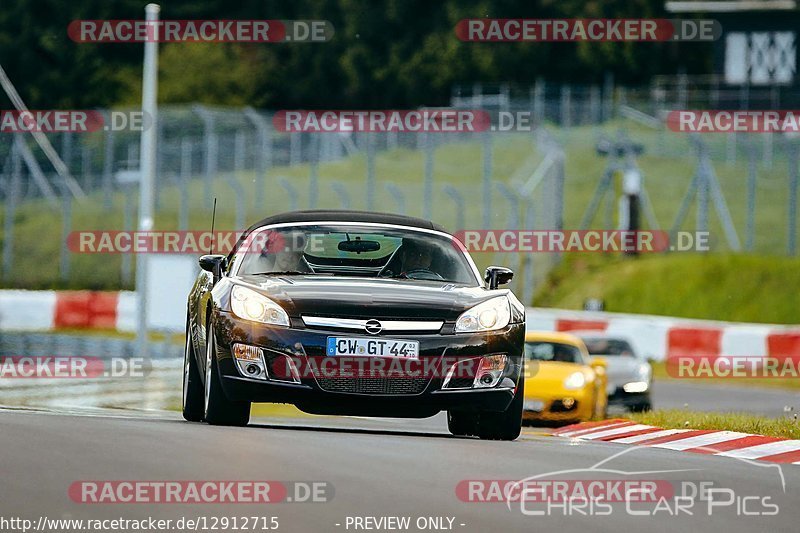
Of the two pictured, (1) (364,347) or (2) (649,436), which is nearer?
(1) (364,347)

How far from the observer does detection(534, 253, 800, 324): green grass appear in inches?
1394

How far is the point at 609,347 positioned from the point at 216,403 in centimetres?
1235

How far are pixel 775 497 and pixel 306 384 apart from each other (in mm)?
3050

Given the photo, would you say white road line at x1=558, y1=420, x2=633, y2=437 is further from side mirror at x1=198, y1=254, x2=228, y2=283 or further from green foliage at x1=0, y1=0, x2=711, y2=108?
green foliage at x1=0, y1=0, x2=711, y2=108

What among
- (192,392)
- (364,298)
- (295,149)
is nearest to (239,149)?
(295,149)

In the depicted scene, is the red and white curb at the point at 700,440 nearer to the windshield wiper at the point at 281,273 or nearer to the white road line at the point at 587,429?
the white road line at the point at 587,429

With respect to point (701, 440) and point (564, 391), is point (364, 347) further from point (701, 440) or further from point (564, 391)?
point (564, 391)

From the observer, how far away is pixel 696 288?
36312 mm

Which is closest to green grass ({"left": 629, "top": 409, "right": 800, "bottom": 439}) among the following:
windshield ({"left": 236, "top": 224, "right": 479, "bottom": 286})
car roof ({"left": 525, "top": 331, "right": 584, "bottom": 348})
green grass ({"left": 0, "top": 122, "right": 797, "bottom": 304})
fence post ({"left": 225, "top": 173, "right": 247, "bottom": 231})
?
windshield ({"left": 236, "top": 224, "right": 479, "bottom": 286})

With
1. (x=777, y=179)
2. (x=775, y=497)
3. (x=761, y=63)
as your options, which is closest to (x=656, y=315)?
(x=777, y=179)

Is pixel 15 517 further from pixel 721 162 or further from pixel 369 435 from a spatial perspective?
pixel 721 162

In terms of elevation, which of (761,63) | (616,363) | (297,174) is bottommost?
(616,363)

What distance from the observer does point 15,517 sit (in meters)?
7.32

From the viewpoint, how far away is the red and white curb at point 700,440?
11.1 meters
